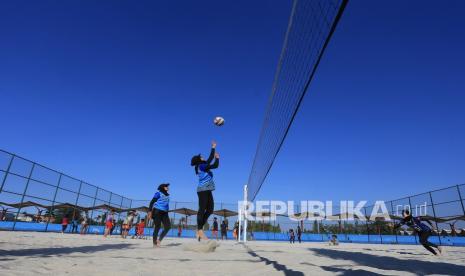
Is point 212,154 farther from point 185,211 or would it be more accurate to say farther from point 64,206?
point 185,211

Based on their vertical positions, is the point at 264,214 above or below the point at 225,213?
above

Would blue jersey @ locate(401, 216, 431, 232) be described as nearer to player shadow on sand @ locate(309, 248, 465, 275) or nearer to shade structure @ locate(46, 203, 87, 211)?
player shadow on sand @ locate(309, 248, 465, 275)

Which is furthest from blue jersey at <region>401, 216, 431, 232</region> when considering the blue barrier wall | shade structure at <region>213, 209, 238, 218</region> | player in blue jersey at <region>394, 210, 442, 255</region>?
shade structure at <region>213, 209, 238, 218</region>

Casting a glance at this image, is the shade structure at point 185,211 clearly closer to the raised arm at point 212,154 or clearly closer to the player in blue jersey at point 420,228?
the player in blue jersey at point 420,228

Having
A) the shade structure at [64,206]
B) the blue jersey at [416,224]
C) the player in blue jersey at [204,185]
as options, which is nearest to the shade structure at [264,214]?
the shade structure at [64,206]

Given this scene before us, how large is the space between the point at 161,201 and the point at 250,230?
19.7 meters

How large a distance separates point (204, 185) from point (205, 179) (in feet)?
0.42

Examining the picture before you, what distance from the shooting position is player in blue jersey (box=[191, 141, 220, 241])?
5434mm

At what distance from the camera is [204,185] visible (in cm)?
547

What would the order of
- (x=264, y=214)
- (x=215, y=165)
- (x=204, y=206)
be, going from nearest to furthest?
(x=204, y=206)
(x=215, y=165)
(x=264, y=214)

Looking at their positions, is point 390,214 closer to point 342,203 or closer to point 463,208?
point 342,203

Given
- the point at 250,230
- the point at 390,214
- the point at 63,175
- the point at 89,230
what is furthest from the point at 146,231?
the point at 390,214

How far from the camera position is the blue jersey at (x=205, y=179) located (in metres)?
5.46

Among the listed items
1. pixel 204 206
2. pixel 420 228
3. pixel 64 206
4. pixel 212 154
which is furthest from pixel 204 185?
pixel 64 206
